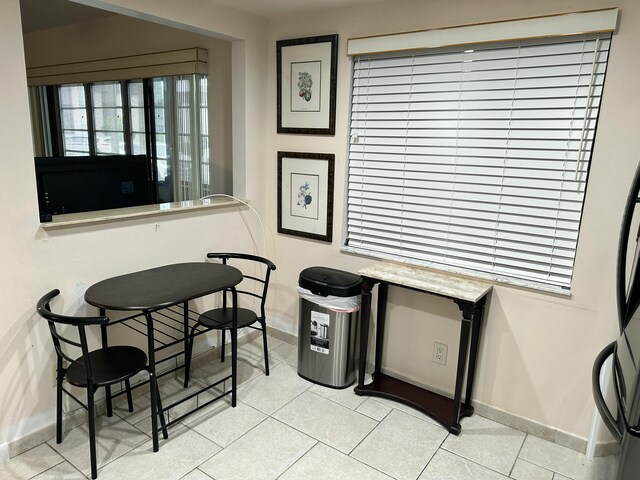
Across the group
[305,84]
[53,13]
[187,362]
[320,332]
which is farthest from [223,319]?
[53,13]

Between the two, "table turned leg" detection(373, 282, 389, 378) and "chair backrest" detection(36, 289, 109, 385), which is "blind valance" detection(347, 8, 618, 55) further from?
"chair backrest" detection(36, 289, 109, 385)

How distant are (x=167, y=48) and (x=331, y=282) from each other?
2.47 m

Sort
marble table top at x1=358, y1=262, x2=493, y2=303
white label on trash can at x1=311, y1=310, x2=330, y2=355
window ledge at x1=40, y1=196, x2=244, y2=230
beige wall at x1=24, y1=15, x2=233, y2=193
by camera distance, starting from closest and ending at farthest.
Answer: window ledge at x1=40, y1=196, x2=244, y2=230 < marble table top at x1=358, y1=262, x2=493, y2=303 < white label on trash can at x1=311, y1=310, x2=330, y2=355 < beige wall at x1=24, y1=15, x2=233, y2=193

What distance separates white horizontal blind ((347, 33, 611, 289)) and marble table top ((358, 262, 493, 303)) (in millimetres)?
92

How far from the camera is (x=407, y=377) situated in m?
2.94

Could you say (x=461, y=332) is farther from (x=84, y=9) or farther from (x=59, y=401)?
(x=84, y=9)

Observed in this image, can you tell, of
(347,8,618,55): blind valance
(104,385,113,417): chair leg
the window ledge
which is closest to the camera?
(347,8,618,55): blind valance

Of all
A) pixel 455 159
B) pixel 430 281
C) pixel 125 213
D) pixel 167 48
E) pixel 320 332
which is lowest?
pixel 320 332

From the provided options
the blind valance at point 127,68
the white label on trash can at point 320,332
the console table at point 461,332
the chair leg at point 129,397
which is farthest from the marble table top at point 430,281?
the blind valance at point 127,68

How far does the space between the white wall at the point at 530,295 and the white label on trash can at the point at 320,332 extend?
45 centimetres

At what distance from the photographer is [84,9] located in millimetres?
3781

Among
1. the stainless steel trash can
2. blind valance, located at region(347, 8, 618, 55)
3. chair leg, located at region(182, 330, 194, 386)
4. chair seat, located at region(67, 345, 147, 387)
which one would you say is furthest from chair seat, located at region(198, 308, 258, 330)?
blind valance, located at region(347, 8, 618, 55)

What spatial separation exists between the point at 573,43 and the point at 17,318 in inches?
117

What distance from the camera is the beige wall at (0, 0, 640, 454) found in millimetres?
2045
